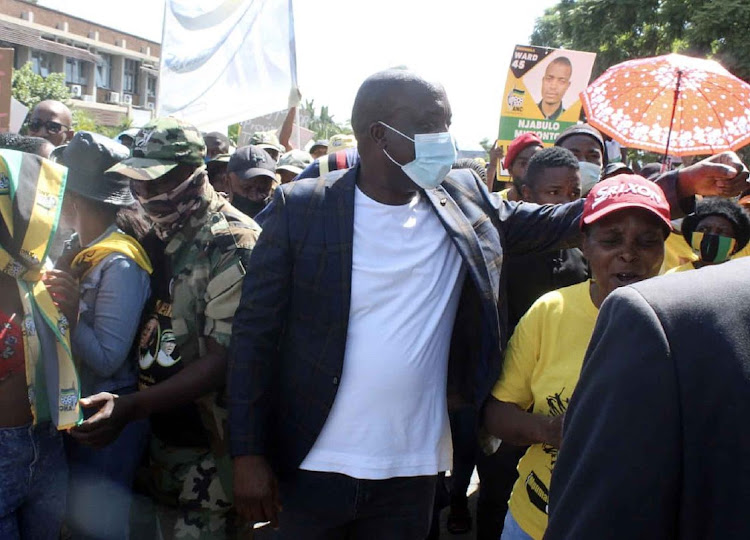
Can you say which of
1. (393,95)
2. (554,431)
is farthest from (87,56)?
(554,431)

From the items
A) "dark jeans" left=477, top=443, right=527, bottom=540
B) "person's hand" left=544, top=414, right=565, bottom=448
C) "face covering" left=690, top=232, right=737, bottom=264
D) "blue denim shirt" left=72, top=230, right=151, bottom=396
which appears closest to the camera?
"person's hand" left=544, top=414, right=565, bottom=448

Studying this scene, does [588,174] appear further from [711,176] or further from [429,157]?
[429,157]

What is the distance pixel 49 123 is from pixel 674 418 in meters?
5.70

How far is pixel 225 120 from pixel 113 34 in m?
54.7

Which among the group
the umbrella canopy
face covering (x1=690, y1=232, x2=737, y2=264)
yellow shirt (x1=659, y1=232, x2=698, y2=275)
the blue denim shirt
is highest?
the umbrella canopy

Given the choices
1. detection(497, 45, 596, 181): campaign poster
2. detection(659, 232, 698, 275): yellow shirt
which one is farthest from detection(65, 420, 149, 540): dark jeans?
detection(497, 45, 596, 181): campaign poster

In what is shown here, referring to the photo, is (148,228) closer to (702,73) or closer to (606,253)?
(606,253)

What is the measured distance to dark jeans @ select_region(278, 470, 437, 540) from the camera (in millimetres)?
2094

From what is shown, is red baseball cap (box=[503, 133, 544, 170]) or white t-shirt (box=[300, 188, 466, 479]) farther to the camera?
red baseball cap (box=[503, 133, 544, 170])

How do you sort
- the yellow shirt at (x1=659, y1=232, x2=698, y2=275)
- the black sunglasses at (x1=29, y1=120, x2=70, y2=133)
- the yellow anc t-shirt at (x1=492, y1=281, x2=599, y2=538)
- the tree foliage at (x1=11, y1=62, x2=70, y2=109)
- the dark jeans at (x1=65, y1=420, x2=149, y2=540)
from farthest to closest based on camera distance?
1. the tree foliage at (x1=11, y1=62, x2=70, y2=109)
2. the black sunglasses at (x1=29, y1=120, x2=70, y2=133)
3. the yellow shirt at (x1=659, y1=232, x2=698, y2=275)
4. the dark jeans at (x1=65, y1=420, x2=149, y2=540)
5. the yellow anc t-shirt at (x1=492, y1=281, x2=599, y2=538)

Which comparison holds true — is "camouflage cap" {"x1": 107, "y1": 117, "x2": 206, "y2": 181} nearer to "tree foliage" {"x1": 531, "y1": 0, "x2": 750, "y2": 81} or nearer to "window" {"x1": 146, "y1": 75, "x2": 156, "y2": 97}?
"tree foliage" {"x1": 531, "y1": 0, "x2": 750, "y2": 81}

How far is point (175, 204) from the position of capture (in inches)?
94.5

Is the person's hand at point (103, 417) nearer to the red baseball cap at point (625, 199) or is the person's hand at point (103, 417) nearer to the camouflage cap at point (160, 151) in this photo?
the camouflage cap at point (160, 151)

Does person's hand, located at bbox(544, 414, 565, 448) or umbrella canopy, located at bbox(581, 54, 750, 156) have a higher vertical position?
umbrella canopy, located at bbox(581, 54, 750, 156)
